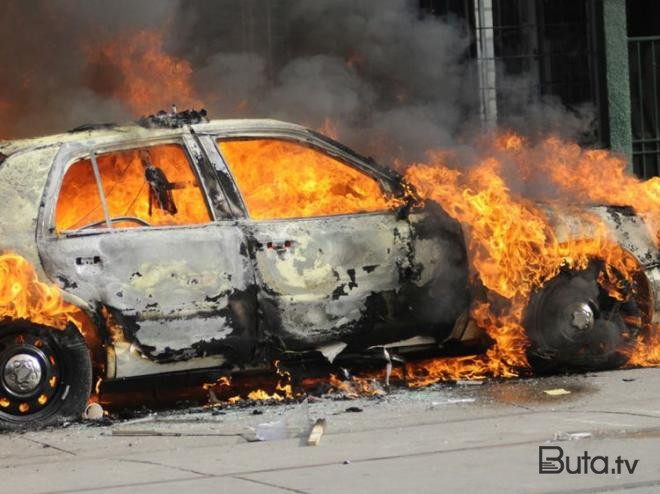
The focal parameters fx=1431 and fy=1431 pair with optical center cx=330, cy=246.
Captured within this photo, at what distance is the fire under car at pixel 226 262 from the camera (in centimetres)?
771

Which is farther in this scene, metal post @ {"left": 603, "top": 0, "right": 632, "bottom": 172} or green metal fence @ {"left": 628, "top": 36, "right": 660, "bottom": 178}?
green metal fence @ {"left": 628, "top": 36, "right": 660, "bottom": 178}

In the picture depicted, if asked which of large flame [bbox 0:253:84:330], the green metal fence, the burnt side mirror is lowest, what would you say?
large flame [bbox 0:253:84:330]

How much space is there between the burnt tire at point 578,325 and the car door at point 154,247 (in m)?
1.88

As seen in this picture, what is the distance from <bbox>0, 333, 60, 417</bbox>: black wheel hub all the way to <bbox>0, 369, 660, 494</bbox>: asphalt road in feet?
0.56

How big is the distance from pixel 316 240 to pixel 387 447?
5.57 feet

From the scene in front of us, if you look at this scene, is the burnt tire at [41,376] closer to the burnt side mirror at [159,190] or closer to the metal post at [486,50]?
the burnt side mirror at [159,190]

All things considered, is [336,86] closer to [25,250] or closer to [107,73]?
[107,73]

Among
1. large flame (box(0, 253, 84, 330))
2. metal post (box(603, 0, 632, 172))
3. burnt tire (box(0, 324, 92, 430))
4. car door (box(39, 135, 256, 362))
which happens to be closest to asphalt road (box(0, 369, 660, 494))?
burnt tire (box(0, 324, 92, 430))

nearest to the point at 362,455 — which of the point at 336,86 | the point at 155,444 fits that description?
the point at 155,444

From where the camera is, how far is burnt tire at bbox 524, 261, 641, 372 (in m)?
8.75

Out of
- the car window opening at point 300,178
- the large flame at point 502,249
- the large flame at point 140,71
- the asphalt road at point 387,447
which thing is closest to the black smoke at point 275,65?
the large flame at point 140,71

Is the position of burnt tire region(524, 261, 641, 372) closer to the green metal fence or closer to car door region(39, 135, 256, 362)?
car door region(39, 135, 256, 362)

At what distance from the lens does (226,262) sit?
7949mm

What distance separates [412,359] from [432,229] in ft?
2.66
